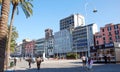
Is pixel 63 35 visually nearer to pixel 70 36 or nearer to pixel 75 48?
pixel 70 36

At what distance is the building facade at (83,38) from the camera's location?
130 metres

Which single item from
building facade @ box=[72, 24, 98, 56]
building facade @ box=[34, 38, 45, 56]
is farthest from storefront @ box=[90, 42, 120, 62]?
building facade @ box=[34, 38, 45, 56]

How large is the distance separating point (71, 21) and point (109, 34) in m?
48.2

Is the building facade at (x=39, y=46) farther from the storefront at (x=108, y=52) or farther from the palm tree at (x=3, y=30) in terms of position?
the palm tree at (x=3, y=30)

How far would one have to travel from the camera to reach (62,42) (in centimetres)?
15750

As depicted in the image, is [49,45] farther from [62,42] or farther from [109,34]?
[109,34]

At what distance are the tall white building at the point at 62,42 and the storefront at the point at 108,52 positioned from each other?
96.9 meters

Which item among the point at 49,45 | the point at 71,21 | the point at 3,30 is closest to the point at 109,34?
the point at 71,21

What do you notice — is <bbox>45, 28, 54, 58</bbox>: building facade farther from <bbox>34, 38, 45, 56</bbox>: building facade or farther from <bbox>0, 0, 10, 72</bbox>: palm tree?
<bbox>0, 0, 10, 72</bbox>: palm tree

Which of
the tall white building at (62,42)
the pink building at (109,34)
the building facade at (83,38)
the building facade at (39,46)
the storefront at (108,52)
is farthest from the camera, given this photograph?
the building facade at (39,46)

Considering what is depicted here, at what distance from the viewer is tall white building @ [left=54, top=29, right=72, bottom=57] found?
492ft

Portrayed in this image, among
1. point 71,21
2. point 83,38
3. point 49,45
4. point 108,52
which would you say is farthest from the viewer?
point 49,45

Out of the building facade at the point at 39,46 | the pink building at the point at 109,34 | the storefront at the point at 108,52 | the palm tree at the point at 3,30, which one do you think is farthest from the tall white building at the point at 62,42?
the palm tree at the point at 3,30

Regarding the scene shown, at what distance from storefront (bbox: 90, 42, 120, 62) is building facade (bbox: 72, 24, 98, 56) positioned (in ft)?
254
